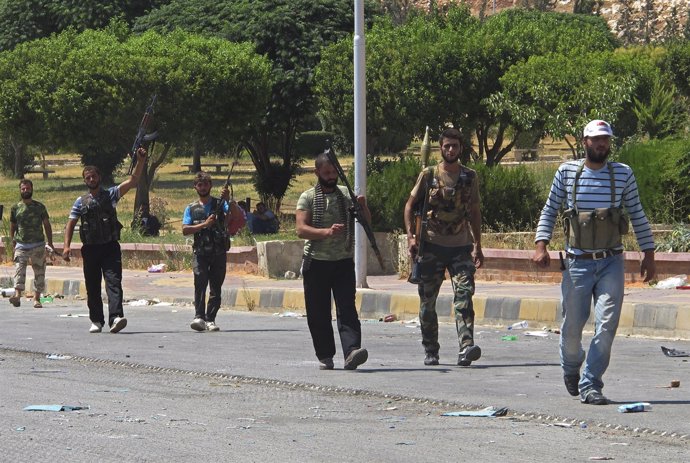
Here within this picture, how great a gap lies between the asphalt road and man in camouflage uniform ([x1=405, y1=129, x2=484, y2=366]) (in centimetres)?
47

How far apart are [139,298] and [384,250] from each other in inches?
148

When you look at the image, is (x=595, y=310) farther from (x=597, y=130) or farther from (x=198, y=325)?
(x=198, y=325)

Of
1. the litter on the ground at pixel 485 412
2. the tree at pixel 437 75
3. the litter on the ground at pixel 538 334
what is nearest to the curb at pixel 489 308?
the litter on the ground at pixel 538 334

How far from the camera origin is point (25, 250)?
18.6 meters

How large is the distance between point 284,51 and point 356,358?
34513 mm

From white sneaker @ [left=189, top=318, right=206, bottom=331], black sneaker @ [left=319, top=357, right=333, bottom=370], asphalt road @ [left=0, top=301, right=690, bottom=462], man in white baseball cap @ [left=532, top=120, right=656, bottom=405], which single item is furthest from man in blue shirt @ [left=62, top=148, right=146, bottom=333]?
man in white baseball cap @ [left=532, top=120, right=656, bottom=405]

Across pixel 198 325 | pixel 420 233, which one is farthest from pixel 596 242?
pixel 198 325

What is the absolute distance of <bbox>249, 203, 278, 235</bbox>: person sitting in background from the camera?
2695 centimetres

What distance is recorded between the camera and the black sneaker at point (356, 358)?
35.9 ft

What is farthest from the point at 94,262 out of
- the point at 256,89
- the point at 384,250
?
the point at 256,89

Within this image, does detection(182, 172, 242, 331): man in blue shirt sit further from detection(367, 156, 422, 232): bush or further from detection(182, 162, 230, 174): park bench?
detection(182, 162, 230, 174): park bench

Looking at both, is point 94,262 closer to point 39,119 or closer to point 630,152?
point 630,152

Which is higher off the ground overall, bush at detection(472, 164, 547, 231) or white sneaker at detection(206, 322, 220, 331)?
bush at detection(472, 164, 547, 231)

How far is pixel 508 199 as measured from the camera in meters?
22.2
